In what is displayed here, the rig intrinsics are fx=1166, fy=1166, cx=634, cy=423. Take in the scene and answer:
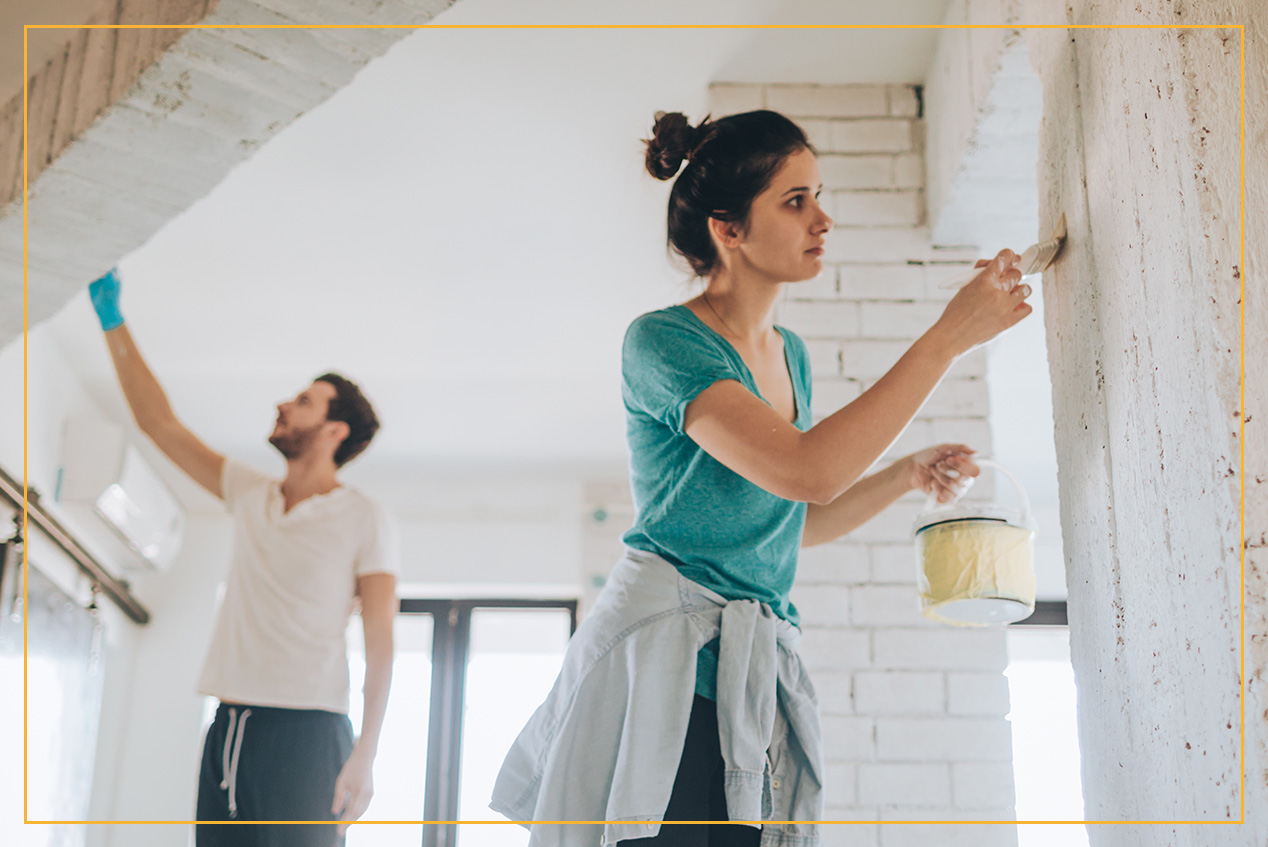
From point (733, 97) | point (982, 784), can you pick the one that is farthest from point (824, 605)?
point (733, 97)

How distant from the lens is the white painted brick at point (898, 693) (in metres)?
2.35

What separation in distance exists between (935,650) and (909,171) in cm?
110

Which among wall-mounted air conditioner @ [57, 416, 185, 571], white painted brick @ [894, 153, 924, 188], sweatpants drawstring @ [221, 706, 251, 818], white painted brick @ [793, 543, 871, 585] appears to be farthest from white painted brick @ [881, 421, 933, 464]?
wall-mounted air conditioner @ [57, 416, 185, 571]

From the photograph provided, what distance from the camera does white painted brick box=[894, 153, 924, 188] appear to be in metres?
2.69

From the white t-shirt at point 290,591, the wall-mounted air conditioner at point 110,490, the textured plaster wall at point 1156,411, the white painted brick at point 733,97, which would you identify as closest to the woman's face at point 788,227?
the textured plaster wall at point 1156,411

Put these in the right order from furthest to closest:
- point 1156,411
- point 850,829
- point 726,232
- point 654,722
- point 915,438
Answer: point 915,438 → point 850,829 → point 726,232 → point 654,722 → point 1156,411

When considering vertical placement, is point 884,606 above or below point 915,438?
below

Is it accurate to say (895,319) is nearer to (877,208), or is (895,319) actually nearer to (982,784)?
(877,208)

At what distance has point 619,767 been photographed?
120cm

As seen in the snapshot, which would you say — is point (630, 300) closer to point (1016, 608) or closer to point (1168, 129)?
point (1016, 608)

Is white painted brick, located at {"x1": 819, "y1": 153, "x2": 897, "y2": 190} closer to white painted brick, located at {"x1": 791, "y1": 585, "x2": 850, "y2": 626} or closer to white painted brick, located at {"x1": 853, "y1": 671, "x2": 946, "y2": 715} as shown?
Result: white painted brick, located at {"x1": 791, "y1": 585, "x2": 850, "y2": 626}

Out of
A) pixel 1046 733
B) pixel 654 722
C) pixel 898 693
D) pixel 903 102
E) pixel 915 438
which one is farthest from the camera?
pixel 1046 733

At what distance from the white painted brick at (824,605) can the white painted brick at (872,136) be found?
40.3 inches

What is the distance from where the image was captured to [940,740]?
2332mm
